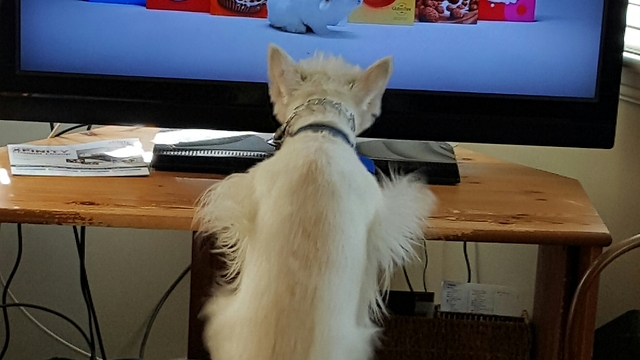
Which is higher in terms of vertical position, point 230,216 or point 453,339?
point 230,216

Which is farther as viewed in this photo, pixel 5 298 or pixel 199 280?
pixel 5 298

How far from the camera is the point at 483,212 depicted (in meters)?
1.04

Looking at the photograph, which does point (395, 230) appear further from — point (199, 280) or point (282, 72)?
point (199, 280)

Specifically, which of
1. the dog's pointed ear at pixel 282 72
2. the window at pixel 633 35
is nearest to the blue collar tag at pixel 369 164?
the dog's pointed ear at pixel 282 72

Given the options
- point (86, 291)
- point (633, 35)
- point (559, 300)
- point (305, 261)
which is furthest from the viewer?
point (86, 291)

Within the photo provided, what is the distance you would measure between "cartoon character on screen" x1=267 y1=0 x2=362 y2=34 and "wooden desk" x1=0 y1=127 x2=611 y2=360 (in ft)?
0.89

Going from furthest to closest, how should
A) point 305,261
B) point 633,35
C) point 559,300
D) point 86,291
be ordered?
point 86,291 → point 633,35 → point 559,300 → point 305,261

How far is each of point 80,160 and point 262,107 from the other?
0.29 metres

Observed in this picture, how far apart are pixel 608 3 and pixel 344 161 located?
57 cm

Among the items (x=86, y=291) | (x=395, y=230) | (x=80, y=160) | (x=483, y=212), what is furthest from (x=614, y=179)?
(x=86, y=291)

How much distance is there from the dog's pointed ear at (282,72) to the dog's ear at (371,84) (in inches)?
3.2

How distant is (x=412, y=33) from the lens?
48.4 inches

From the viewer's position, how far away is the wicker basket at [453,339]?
1.26 metres

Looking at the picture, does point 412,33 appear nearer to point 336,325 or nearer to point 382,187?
point 382,187
